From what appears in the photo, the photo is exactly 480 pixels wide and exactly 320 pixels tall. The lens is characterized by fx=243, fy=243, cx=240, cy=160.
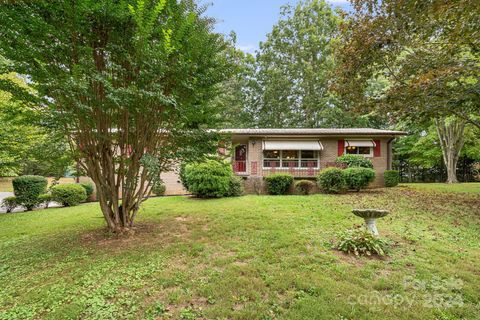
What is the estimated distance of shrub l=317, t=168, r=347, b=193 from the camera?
12.0 metres

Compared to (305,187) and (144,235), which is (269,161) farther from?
(144,235)

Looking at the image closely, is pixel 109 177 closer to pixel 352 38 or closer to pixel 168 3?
pixel 168 3

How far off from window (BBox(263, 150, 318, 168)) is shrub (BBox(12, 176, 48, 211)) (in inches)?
487

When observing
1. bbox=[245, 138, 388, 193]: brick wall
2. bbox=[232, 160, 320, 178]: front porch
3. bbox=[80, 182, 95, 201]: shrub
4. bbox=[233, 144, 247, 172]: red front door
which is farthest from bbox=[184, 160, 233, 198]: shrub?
bbox=[80, 182, 95, 201]: shrub

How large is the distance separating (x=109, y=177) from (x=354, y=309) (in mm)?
5412

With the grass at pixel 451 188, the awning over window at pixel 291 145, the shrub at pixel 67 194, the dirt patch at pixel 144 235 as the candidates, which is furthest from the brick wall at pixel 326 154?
the shrub at pixel 67 194

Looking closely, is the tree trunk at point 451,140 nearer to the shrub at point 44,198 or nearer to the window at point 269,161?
the window at point 269,161

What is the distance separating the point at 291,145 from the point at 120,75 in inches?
468

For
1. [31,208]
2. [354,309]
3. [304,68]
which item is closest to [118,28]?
[354,309]

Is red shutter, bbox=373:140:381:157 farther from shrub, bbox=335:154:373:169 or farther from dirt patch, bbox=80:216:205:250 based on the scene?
dirt patch, bbox=80:216:205:250

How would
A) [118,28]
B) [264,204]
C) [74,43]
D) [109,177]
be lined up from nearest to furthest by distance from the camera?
[74,43], [118,28], [109,177], [264,204]

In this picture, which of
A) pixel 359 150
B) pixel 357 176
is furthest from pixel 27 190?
pixel 359 150

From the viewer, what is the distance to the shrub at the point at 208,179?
11094 mm

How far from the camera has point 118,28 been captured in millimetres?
4926
